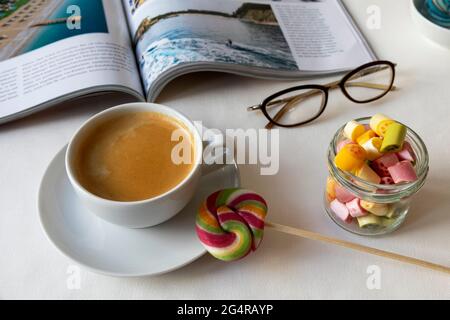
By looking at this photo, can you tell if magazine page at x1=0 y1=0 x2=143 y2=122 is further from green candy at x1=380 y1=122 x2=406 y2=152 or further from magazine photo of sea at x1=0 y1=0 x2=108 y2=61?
green candy at x1=380 y1=122 x2=406 y2=152

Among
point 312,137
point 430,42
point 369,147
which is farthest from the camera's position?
point 430,42

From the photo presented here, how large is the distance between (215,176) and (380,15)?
501mm

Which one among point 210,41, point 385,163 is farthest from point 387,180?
point 210,41

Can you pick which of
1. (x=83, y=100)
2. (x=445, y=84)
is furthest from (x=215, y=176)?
(x=445, y=84)

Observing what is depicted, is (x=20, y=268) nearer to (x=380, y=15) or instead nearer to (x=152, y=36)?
(x=152, y=36)

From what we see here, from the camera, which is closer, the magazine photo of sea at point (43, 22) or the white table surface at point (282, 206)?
the white table surface at point (282, 206)

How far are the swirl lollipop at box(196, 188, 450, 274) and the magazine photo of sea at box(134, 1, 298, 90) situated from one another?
0.90 feet

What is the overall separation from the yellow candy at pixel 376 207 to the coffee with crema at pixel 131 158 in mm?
212

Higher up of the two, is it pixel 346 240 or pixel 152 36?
pixel 152 36

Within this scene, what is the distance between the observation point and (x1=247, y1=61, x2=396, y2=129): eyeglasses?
0.77 meters

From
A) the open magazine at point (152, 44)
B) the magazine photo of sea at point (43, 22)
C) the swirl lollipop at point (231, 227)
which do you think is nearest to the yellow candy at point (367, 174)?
the swirl lollipop at point (231, 227)

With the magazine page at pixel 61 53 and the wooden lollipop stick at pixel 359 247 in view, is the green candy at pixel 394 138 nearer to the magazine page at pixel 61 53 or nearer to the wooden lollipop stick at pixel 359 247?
the wooden lollipop stick at pixel 359 247

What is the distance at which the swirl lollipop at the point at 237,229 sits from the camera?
1.76ft

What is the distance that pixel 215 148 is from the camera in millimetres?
618
